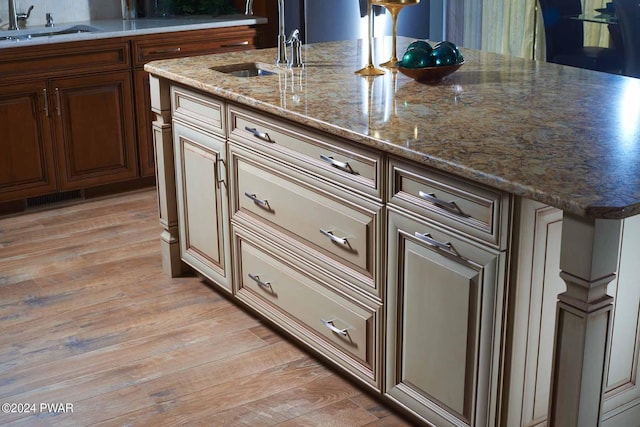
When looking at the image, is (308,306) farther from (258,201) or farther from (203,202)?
(203,202)

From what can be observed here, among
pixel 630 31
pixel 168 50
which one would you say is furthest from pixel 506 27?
pixel 168 50

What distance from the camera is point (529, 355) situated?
2213 mm

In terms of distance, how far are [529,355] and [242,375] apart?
1.07m

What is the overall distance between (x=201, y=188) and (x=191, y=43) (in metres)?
1.75

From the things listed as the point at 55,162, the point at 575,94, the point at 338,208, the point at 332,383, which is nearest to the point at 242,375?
the point at 332,383

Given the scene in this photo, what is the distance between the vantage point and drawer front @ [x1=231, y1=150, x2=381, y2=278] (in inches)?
101

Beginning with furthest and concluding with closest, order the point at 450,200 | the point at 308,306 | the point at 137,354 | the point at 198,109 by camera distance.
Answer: the point at 198,109, the point at 137,354, the point at 308,306, the point at 450,200

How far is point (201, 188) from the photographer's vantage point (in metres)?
3.42

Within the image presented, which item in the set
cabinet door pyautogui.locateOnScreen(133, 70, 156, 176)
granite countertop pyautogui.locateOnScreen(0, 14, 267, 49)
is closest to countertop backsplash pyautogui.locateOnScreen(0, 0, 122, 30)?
granite countertop pyautogui.locateOnScreen(0, 14, 267, 49)

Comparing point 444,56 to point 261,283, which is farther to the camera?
point 261,283

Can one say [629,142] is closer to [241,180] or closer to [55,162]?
[241,180]

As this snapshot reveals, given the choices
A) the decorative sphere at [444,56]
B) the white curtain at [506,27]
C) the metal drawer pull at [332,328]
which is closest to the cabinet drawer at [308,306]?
the metal drawer pull at [332,328]

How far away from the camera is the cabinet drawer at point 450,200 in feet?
6.89

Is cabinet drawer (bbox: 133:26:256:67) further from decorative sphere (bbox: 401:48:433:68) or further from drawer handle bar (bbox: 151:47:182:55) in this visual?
decorative sphere (bbox: 401:48:433:68)
